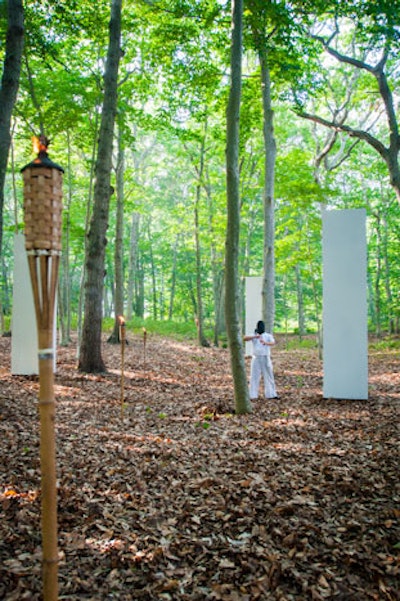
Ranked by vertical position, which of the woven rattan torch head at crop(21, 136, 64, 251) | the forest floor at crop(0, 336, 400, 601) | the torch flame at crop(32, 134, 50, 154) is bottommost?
the forest floor at crop(0, 336, 400, 601)

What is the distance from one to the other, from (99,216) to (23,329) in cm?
Result: 315

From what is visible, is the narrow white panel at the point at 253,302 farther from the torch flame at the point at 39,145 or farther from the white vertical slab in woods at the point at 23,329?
the torch flame at the point at 39,145

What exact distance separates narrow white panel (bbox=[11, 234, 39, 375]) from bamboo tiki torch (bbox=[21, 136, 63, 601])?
773 centimetres

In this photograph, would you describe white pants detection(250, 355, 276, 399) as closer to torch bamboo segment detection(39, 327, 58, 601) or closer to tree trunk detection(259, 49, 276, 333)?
tree trunk detection(259, 49, 276, 333)

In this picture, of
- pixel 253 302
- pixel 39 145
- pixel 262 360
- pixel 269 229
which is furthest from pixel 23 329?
pixel 253 302

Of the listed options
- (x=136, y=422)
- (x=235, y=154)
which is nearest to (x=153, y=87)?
(x=235, y=154)

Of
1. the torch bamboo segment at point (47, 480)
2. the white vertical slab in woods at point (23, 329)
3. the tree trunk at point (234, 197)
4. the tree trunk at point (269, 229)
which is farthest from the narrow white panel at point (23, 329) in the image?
the torch bamboo segment at point (47, 480)

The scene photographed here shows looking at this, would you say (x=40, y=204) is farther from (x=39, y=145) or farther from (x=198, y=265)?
(x=198, y=265)

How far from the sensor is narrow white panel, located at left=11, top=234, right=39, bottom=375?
9.56 m

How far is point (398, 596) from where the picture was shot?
115 inches

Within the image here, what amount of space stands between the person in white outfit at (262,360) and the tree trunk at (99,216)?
381 cm

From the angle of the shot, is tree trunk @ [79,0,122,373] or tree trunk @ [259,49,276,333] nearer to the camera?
tree trunk @ [79,0,122,373]

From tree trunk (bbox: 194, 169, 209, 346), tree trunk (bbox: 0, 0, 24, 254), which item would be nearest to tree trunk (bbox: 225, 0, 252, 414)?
tree trunk (bbox: 0, 0, 24, 254)

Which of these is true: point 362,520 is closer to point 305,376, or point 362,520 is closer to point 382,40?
point 305,376
